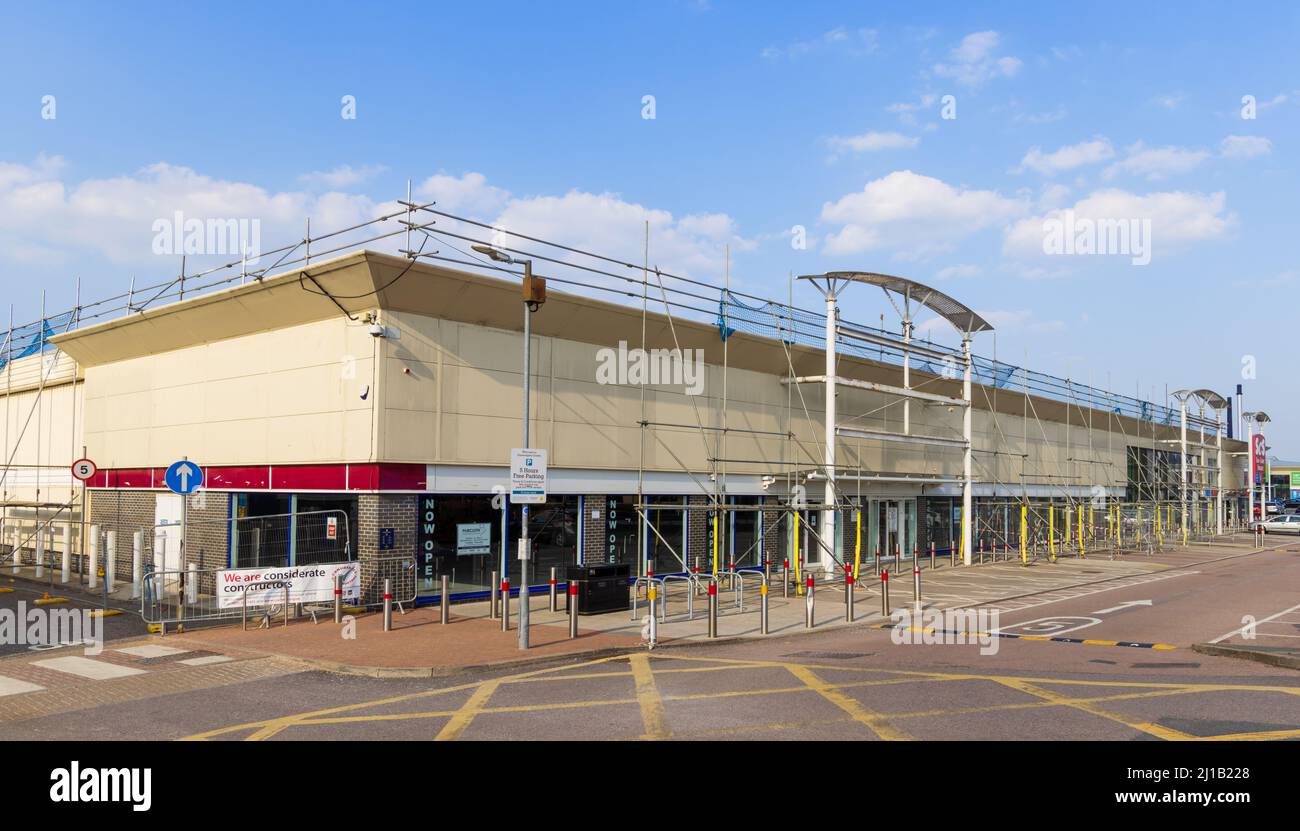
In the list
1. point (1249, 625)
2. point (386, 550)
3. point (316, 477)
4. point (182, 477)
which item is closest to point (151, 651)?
point (182, 477)

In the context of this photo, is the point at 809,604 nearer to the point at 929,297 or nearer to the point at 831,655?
the point at 831,655

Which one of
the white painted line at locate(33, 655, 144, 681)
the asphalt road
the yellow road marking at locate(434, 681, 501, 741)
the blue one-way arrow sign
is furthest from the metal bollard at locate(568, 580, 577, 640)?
the blue one-way arrow sign

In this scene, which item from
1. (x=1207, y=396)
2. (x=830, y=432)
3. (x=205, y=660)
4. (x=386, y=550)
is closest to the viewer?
(x=205, y=660)

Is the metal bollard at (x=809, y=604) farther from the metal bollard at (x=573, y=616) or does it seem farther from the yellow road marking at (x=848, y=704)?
the metal bollard at (x=573, y=616)

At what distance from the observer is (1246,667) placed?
12922mm

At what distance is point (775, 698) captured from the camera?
10.9 metres

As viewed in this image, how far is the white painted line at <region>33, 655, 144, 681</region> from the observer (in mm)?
12992

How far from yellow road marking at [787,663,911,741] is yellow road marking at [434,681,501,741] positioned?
13.2ft

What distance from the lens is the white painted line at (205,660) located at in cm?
1382

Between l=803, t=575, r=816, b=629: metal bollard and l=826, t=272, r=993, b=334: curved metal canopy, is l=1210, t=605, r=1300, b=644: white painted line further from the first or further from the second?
l=826, t=272, r=993, b=334: curved metal canopy

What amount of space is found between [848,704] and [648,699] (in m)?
2.33

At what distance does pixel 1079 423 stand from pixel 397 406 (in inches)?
1559
